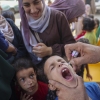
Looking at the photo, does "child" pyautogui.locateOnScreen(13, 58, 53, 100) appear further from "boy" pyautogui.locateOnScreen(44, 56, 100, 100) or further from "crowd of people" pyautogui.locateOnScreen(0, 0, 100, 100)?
"boy" pyautogui.locateOnScreen(44, 56, 100, 100)

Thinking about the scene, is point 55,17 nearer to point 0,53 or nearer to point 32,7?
point 32,7

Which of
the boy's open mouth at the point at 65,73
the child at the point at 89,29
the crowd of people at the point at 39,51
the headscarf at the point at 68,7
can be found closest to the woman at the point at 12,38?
the crowd of people at the point at 39,51

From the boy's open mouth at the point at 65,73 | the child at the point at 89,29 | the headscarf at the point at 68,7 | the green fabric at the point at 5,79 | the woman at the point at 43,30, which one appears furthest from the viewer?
the child at the point at 89,29

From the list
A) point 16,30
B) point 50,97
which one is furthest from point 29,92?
point 16,30

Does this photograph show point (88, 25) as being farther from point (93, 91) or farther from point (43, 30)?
point (93, 91)

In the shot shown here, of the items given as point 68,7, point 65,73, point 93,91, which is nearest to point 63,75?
point 65,73

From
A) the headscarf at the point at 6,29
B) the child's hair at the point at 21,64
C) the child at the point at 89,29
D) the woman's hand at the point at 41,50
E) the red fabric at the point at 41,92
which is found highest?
the headscarf at the point at 6,29

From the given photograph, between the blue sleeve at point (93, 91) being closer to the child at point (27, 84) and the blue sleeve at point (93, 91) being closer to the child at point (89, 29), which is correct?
the child at point (27, 84)

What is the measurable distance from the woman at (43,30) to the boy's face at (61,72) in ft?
0.74

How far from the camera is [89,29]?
9.92 feet

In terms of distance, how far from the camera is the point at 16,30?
1528mm

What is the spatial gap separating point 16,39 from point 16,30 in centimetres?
8

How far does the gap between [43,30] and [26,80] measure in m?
0.44

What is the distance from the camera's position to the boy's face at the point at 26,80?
136cm
